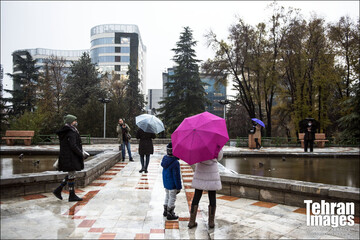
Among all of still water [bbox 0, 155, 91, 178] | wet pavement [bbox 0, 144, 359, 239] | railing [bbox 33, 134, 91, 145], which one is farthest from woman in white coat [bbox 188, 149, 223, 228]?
railing [bbox 33, 134, 91, 145]

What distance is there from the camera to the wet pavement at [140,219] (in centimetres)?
415

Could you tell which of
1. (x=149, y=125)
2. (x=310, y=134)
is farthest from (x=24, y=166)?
(x=310, y=134)

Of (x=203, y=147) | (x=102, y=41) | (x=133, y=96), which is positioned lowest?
(x=203, y=147)

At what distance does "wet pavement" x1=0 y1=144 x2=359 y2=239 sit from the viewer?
163 inches

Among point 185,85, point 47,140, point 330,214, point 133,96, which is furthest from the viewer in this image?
point 133,96

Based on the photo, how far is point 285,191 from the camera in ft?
19.0

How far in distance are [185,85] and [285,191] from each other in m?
29.4

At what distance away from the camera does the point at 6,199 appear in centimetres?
567

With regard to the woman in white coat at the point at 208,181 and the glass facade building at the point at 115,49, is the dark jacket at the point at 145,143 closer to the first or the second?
the woman in white coat at the point at 208,181

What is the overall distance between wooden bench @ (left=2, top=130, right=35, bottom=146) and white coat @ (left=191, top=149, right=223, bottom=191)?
18.9 m

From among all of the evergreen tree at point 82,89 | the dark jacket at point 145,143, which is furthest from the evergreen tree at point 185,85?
the dark jacket at point 145,143

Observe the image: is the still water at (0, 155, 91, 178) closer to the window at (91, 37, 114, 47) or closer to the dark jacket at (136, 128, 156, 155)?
the dark jacket at (136, 128, 156, 155)

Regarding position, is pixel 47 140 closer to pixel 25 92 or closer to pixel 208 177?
pixel 25 92

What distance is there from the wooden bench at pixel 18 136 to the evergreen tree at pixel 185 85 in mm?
15933
